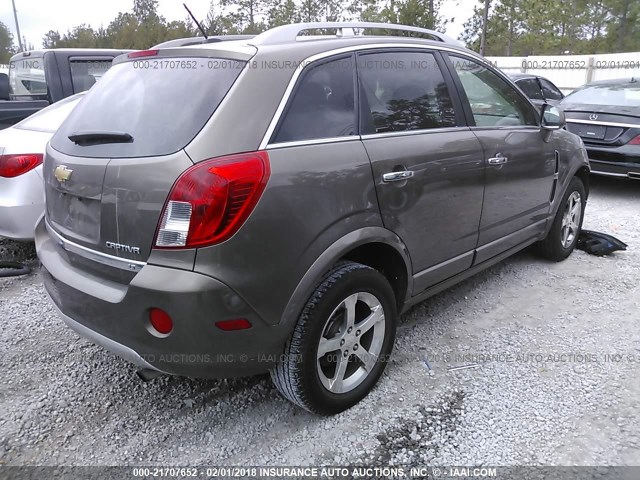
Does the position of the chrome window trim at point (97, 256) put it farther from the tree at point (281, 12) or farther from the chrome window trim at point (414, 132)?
the tree at point (281, 12)

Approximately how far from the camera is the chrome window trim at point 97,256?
7.03 feet

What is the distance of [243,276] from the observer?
2.08m

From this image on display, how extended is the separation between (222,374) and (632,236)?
15.9 ft

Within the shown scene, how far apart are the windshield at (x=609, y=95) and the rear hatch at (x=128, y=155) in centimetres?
693

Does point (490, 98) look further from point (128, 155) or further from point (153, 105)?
point (128, 155)

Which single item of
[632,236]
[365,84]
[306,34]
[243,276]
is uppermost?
[306,34]

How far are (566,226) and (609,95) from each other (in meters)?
4.24

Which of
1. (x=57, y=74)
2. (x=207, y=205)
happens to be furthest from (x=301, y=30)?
(x=57, y=74)

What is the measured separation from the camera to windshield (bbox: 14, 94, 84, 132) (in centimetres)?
442

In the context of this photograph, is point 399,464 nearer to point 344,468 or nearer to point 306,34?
point 344,468

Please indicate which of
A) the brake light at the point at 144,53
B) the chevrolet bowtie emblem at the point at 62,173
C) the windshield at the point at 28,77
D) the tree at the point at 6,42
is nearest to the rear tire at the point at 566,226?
the brake light at the point at 144,53

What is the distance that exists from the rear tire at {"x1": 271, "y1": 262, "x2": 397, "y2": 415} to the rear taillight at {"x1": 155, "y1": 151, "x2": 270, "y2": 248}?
556mm

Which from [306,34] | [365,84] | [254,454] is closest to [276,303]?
[254,454]

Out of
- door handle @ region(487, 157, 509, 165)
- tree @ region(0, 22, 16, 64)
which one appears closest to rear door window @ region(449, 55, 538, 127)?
door handle @ region(487, 157, 509, 165)
